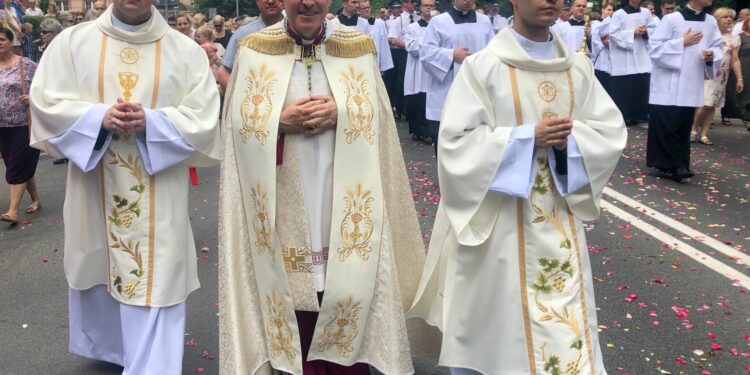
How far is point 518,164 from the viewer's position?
3188mm

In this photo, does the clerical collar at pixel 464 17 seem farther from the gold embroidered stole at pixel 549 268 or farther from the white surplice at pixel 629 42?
the white surplice at pixel 629 42

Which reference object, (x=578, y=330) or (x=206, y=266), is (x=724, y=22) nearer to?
(x=206, y=266)

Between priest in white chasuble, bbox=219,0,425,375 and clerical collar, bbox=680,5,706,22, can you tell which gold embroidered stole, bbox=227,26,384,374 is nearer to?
priest in white chasuble, bbox=219,0,425,375

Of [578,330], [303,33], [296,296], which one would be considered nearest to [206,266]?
[296,296]

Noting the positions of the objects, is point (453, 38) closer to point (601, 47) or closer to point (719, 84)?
point (719, 84)

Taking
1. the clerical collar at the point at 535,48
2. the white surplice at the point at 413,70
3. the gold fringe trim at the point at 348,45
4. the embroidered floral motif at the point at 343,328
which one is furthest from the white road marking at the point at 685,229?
the white surplice at the point at 413,70

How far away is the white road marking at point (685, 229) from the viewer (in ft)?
20.9

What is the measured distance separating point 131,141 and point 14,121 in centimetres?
465

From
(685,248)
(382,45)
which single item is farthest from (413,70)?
(685,248)

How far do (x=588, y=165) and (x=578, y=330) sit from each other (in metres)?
0.65

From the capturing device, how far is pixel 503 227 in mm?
3316

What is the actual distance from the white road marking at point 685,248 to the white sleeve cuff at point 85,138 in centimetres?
429

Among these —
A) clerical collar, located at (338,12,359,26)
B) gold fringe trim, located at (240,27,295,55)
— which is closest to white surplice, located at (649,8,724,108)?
clerical collar, located at (338,12,359,26)

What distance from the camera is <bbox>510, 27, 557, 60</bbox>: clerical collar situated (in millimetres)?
3305
